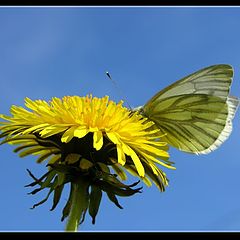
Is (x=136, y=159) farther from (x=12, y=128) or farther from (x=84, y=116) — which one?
(x=12, y=128)

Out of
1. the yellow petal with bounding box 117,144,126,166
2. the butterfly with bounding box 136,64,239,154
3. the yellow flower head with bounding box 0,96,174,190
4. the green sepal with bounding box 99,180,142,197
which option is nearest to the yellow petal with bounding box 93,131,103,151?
the yellow flower head with bounding box 0,96,174,190

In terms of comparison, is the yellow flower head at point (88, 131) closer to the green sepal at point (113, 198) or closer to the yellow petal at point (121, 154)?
the yellow petal at point (121, 154)

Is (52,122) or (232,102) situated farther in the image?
(232,102)

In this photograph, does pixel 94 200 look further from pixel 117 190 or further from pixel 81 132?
pixel 81 132

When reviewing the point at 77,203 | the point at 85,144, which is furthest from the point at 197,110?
the point at 77,203

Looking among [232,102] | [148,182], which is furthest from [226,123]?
[148,182]

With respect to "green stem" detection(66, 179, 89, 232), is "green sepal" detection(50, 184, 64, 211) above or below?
above

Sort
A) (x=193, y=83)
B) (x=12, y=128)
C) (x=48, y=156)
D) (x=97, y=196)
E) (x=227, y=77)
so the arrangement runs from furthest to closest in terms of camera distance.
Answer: (x=193, y=83)
(x=227, y=77)
(x=48, y=156)
(x=12, y=128)
(x=97, y=196)

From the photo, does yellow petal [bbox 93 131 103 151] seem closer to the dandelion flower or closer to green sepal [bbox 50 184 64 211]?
the dandelion flower
